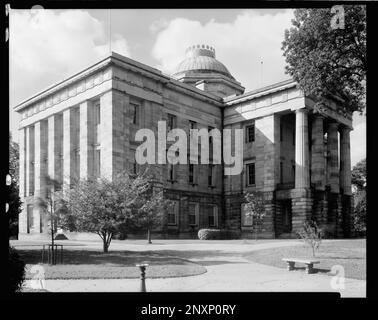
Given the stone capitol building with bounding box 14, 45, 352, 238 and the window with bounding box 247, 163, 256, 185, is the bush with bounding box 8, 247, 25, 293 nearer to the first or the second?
the stone capitol building with bounding box 14, 45, 352, 238

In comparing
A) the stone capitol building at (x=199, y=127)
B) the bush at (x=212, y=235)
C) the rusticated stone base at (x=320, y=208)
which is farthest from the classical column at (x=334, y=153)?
the bush at (x=212, y=235)

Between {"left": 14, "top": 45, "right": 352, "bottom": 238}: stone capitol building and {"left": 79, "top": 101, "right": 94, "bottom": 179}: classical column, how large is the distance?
0.06 metres

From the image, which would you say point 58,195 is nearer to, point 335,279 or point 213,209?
point 213,209

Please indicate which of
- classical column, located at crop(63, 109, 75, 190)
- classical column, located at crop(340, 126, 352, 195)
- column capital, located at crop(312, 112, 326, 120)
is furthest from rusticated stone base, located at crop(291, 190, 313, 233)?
classical column, located at crop(63, 109, 75, 190)

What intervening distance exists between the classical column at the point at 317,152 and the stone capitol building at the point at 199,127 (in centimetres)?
11

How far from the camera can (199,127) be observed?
852 centimetres

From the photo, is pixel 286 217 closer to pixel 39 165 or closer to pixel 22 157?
pixel 39 165

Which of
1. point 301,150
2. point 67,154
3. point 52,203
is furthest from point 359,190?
point 301,150

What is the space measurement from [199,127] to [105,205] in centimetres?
783

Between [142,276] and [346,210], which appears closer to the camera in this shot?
[142,276]

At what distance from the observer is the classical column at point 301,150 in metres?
29.4

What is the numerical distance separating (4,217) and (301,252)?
9400mm

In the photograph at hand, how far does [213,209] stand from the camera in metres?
18.7

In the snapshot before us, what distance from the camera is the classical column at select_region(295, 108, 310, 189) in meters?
29.4
